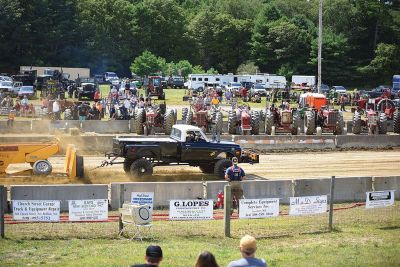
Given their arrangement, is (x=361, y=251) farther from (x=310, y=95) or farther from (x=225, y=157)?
(x=310, y=95)

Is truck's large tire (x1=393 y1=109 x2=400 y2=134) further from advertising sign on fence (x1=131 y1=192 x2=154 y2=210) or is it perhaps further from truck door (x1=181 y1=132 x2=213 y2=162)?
advertising sign on fence (x1=131 y1=192 x2=154 y2=210)

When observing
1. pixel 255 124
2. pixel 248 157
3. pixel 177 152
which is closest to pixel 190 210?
pixel 177 152

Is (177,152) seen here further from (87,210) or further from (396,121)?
(396,121)

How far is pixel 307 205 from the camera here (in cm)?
1700

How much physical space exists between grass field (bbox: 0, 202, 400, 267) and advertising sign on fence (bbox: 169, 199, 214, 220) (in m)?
0.44

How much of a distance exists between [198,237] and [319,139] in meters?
18.5

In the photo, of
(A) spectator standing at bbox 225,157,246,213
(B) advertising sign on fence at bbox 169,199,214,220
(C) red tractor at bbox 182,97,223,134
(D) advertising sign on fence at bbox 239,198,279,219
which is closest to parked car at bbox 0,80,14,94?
(C) red tractor at bbox 182,97,223,134

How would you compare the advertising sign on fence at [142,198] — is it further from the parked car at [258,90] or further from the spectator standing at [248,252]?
the parked car at [258,90]

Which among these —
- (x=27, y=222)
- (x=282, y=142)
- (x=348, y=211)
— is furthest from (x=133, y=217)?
(x=282, y=142)

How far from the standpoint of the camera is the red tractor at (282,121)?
35.2m

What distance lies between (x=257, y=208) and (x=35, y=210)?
4925mm

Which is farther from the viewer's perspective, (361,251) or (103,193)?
(103,193)

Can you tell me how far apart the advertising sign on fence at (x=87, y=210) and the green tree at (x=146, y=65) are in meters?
76.7

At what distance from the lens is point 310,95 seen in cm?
4466
